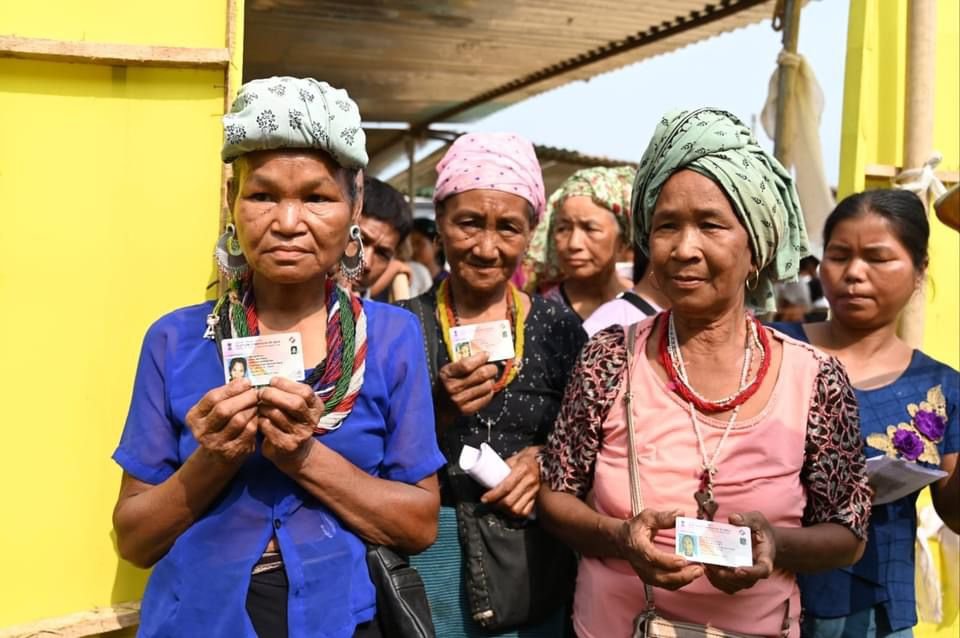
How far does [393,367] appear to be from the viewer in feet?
6.98

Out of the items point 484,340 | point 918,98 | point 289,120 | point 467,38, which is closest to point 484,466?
point 484,340

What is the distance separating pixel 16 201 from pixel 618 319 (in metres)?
2.07

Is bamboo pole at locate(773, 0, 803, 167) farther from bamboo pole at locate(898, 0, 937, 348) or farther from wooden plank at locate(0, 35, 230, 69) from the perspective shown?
wooden plank at locate(0, 35, 230, 69)

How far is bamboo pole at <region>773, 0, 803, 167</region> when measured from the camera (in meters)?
Answer: 5.13

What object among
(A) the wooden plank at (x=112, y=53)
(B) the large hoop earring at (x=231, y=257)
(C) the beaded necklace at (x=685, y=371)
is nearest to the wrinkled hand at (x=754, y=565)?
(C) the beaded necklace at (x=685, y=371)

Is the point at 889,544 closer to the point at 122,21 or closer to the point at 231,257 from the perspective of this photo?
the point at 231,257

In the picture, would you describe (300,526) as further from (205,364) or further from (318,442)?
(205,364)

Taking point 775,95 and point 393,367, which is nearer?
point 393,367

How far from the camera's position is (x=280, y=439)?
183 cm

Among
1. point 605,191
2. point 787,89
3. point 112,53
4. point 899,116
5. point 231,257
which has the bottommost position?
point 231,257

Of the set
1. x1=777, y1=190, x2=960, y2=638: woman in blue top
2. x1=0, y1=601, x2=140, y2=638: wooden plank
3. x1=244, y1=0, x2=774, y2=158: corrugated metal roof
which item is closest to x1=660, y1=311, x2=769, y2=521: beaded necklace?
x1=777, y1=190, x2=960, y2=638: woman in blue top

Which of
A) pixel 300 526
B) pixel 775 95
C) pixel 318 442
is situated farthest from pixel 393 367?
pixel 775 95

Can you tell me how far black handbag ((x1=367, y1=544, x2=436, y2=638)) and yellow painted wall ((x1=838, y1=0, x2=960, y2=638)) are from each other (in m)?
2.88

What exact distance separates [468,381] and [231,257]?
82 cm
